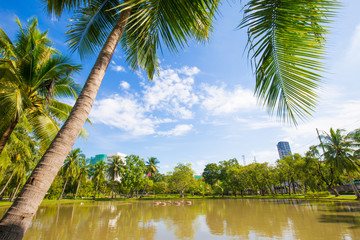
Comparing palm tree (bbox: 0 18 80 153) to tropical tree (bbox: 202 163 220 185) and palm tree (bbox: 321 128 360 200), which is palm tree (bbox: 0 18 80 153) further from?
tropical tree (bbox: 202 163 220 185)

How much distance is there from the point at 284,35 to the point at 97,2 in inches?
142

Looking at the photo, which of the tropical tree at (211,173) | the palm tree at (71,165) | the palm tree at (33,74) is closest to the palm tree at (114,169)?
the palm tree at (71,165)

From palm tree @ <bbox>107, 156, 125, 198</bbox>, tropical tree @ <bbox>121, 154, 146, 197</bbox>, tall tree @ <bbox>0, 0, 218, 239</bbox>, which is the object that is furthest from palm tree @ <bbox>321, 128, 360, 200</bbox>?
palm tree @ <bbox>107, 156, 125, 198</bbox>

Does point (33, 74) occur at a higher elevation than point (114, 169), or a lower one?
lower

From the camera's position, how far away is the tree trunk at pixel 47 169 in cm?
133

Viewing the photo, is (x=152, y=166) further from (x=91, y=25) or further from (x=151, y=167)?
(x=91, y=25)

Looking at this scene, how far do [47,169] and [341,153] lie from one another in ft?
84.4

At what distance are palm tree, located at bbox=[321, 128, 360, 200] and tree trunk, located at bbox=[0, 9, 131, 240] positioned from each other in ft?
80.2

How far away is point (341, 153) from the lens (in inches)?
749

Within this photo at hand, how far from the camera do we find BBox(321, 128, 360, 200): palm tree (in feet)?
59.3

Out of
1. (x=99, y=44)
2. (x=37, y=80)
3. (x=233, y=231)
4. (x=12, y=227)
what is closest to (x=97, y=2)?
(x=99, y=44)

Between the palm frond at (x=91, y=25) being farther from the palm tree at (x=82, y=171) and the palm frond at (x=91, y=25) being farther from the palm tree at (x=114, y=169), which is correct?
the palm tree at (x=114, y=169)

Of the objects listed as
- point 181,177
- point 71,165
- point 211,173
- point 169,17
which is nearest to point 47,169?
point 169,17

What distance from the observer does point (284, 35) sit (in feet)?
5.87
